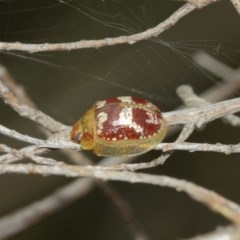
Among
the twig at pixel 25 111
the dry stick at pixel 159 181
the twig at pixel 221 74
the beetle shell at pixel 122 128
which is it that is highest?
the twig at pixel 221 74

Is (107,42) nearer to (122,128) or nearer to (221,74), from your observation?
(122,128)

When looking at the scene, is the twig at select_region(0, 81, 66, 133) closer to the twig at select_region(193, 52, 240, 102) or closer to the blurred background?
the twig at select_region(193, 52, 240, 102)

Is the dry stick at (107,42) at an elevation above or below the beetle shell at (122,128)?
above

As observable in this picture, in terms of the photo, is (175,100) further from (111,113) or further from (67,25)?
(111,113)

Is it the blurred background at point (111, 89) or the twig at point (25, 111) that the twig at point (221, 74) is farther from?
the twig at point (25, 111)

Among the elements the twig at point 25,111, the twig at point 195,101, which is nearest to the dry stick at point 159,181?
the twig at point 25,111

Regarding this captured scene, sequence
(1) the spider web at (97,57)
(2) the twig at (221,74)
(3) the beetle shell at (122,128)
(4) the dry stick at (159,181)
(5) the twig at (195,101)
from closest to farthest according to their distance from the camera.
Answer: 1. (4) the dry stick at (159,181)
2. (3) the beetle shell at (122,128)
3. (5) the twig at (195,101)
4. (2) the twig at (221,74)
5. (1) the spider web at (97,57)

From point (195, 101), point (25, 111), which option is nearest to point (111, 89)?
point (195, 101)
